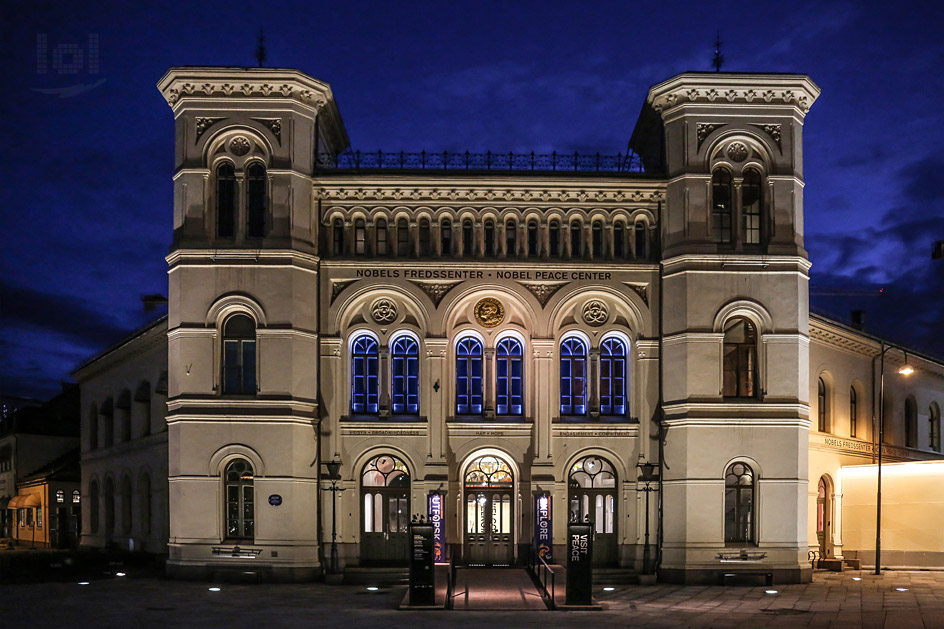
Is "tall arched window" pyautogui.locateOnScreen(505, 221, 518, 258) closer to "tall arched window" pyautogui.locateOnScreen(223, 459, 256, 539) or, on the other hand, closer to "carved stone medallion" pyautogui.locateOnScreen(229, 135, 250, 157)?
"carved stone medallion" pyautogui.locateOnScreen(229, 135, 250, 157)

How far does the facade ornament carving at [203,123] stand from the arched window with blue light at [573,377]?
40.8 ft

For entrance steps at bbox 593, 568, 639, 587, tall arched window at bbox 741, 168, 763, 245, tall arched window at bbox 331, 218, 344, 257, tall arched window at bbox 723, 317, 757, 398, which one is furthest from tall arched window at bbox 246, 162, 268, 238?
tall arched window at bbox 741, 168, 763, 245

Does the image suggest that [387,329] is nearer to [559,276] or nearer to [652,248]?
[559,276]

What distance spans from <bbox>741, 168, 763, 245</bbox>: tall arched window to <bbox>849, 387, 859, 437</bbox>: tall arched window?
9944 mm

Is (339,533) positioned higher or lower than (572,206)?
lower

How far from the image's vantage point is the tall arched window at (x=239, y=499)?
1209 inches

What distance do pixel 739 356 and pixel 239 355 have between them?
1482cm

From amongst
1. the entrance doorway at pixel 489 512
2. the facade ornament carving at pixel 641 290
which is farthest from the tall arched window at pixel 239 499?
the facade ornament carving at pixel 641 290

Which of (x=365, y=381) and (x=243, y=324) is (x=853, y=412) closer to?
(x=365, y=381)

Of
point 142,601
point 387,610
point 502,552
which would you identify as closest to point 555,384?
point 502,552

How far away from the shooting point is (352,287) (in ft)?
105

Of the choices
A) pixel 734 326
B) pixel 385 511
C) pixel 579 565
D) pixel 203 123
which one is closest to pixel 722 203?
pixel 734 326

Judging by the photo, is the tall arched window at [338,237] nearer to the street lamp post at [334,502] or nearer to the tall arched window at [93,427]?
the street lamp post at [334,502]

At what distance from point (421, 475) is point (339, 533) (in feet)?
9.63
